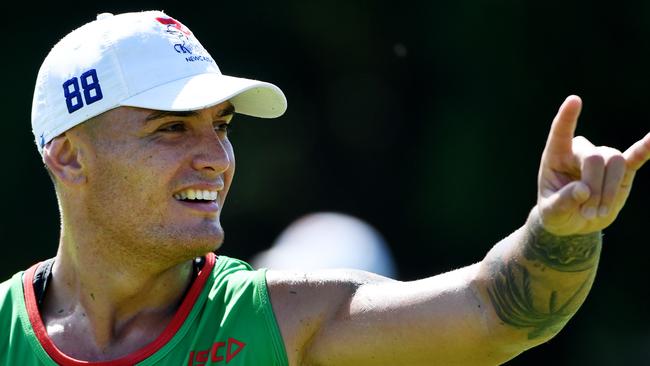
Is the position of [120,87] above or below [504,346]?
above

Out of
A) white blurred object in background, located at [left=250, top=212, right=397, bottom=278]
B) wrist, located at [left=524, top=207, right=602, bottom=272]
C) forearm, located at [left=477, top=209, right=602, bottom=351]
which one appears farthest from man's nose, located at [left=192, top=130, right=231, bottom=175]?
white blurred object in background, located at [left=250, top=212, right=397, bottom=278]

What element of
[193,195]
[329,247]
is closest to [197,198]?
[193,195]

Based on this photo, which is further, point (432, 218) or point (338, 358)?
point (432, 218)

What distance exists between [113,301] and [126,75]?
685 mm

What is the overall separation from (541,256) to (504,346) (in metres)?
0.30

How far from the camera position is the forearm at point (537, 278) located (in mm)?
2955

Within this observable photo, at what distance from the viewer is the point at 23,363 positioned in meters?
3.60

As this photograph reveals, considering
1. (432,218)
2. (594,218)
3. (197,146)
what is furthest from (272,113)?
(432,218)

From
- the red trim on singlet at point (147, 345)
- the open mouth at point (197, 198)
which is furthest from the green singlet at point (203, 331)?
the open mouth at point (197, 198)

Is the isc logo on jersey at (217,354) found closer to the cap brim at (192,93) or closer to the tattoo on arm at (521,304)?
the cap brim at (192,93)

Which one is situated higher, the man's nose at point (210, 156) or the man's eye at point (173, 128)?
the man's eye at point (173, 128)

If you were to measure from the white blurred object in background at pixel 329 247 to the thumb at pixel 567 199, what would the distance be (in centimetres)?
408

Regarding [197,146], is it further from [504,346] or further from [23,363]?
[504,346]

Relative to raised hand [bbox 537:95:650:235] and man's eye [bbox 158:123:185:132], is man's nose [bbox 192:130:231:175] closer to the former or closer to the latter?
man's eye [bbox 158:123:185:132]
